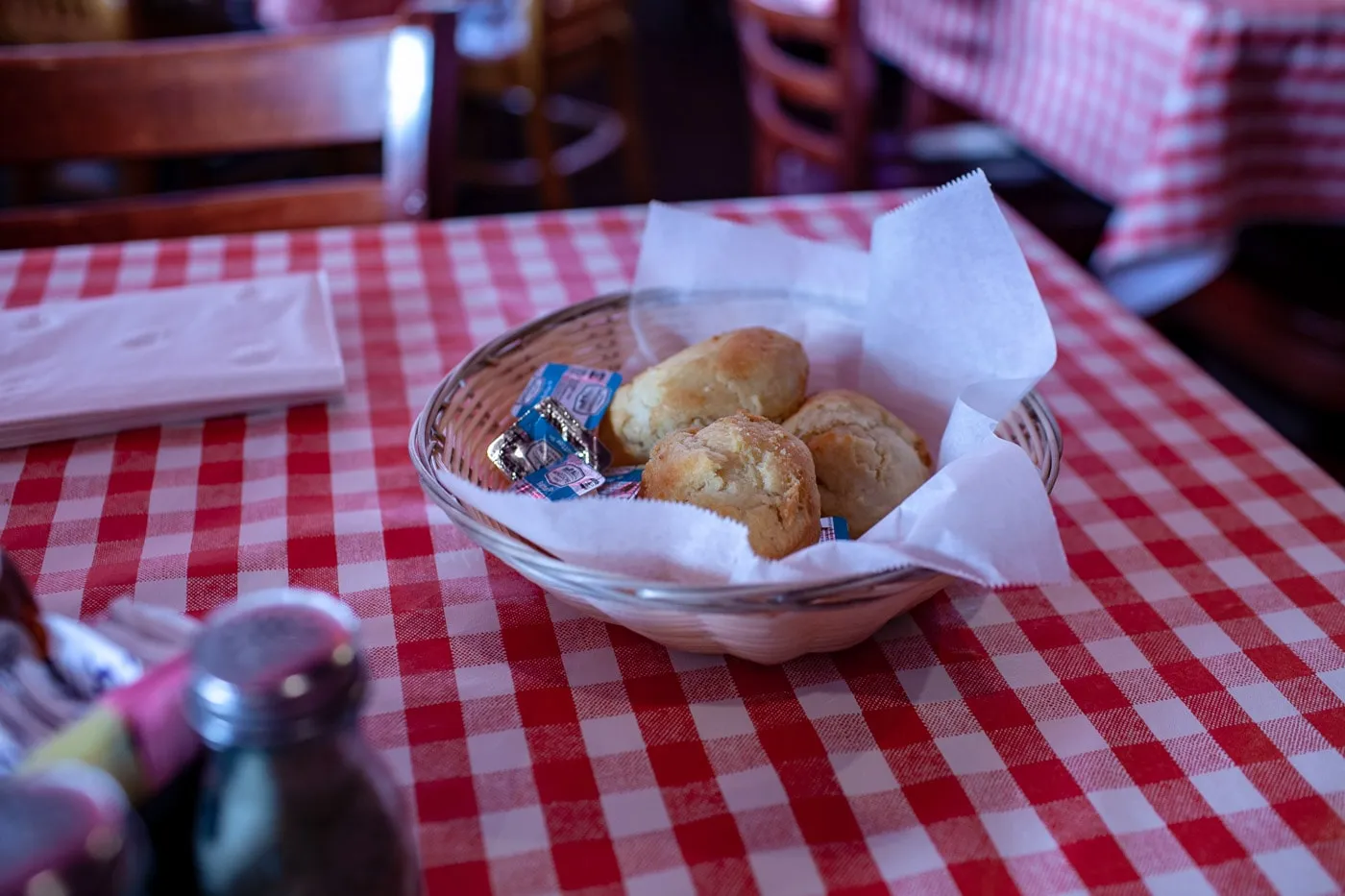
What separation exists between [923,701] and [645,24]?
14.0 ft

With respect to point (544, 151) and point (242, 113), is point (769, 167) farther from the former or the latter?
point (242, 113)

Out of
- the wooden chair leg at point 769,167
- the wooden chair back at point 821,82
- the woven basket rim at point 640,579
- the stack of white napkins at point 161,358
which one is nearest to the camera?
the woven basket rim at point 640,579

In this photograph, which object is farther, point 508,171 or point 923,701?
point 508,171

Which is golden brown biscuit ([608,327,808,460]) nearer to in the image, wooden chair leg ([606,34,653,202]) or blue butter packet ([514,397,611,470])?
blue butter packet ([514,397,611,470])

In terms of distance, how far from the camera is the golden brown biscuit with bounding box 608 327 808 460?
0.58m

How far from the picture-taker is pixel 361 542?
1.93 feet

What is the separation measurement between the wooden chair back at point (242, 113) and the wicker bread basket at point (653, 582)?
0.44m

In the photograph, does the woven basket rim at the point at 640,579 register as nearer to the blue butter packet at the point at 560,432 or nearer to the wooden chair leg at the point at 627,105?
the blue butter packet at the point at 560,432

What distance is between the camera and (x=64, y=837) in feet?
0.77

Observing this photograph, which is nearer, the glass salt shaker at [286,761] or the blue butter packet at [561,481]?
the glass salt shaker at [286,761]

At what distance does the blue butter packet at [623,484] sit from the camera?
548 mm

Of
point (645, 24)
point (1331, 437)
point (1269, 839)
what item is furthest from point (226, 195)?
point (645, 24)

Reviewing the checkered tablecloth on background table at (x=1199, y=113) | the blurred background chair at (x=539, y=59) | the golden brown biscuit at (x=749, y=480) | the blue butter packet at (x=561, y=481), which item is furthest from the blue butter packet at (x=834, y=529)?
the blurred background chair at (x=539, y=59)

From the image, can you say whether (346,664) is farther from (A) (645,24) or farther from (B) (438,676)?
(A) (645,24)
